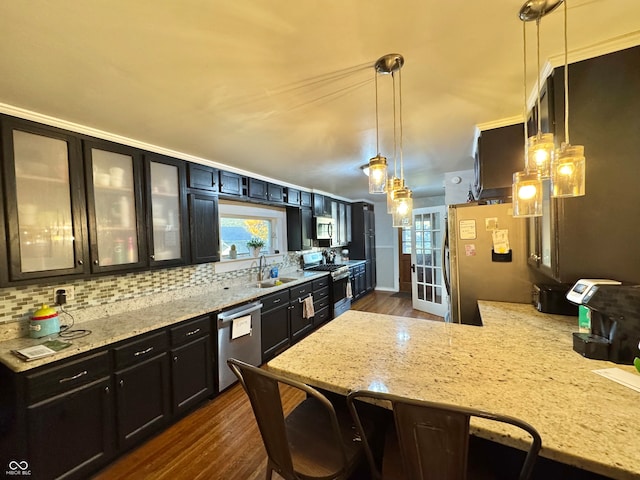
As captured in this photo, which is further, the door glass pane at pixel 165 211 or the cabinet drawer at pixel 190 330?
the door glass pane at pixel 165 211

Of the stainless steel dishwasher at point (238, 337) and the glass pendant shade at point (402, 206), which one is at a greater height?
the glass pendant shade at point (402, 206)

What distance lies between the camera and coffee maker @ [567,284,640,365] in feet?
3.81

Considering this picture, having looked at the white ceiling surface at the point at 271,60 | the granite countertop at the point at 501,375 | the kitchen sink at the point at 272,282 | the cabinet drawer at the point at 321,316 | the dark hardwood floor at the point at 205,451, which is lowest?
the dark hardwood floor at the point at 205,451

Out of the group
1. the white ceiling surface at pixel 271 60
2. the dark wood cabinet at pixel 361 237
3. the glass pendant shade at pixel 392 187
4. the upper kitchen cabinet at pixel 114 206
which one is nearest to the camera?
the white ceiling surface at pixel 271 60

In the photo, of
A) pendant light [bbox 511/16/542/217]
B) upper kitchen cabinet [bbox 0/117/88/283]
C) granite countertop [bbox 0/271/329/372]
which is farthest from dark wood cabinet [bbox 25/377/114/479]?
pendant light [bbox 511/16/542/217]

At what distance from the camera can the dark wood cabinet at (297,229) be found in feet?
14.4

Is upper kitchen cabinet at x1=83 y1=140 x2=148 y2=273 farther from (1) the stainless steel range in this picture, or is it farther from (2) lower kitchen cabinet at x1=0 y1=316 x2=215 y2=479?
(1) the stainless steel range

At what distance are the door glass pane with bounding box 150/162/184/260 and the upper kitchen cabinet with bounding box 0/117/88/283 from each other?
1.76 ft

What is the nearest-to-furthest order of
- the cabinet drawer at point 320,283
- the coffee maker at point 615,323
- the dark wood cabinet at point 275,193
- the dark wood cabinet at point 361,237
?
the coffee maker at point 615,323, the dark wood cabinet at point 275,193, the cabinet drawer at point 320,283, the dark wood cabinet at point 361,237

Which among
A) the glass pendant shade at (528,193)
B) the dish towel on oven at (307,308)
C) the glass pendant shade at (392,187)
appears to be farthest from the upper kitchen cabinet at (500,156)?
the dish towel on oven at (307,308)

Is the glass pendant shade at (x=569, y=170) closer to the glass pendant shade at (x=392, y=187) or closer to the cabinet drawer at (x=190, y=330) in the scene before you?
the glass pendant shade at (x=392, y=187)

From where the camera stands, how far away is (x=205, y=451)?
1.86 meters

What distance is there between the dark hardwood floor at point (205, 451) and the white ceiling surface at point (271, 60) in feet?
7.73

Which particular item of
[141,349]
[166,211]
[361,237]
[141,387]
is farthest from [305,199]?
[141,387]
